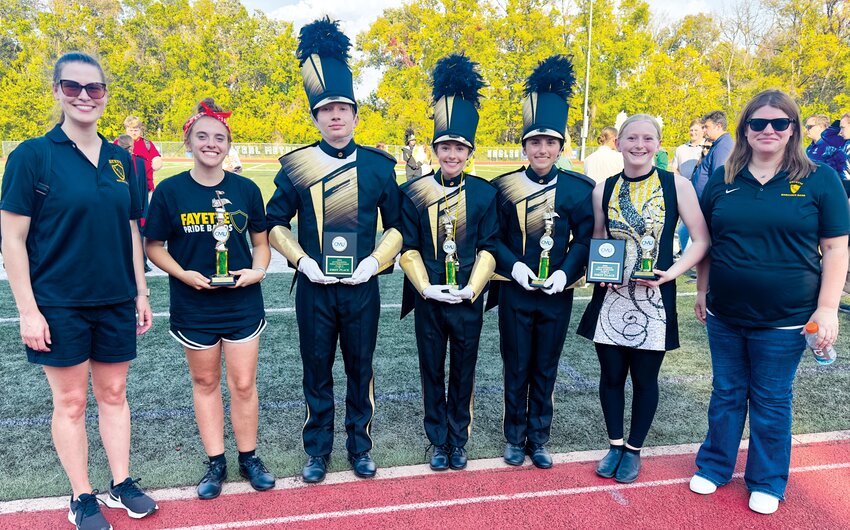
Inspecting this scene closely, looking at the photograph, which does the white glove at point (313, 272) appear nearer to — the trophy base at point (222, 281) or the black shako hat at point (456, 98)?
the trophy base at point (222, 281)

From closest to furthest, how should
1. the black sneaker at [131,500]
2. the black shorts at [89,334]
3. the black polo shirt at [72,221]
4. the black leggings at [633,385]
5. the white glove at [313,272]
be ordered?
the black polo shirt at [72,221], the black shorts at [89,334], the black sneaker at [131,500], the white glove at [313,272], the black leggings at [633,385]

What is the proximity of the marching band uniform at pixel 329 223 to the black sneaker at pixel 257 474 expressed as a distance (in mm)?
211

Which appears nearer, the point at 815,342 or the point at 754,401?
the point at 815,342

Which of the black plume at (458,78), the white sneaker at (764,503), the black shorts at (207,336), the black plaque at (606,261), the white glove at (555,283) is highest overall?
the black plume at (458,78)

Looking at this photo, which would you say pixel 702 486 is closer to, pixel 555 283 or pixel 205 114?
pixel 555 283

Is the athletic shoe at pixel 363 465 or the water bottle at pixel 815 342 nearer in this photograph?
the water bottle at pixel 815 342

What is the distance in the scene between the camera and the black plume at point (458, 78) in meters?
3.18

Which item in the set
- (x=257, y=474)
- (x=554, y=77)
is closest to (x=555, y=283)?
(x=554, y=77)

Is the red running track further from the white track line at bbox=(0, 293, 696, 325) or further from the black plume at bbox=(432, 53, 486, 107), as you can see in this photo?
the white track line at bbox=(0, 293, 696, 325)

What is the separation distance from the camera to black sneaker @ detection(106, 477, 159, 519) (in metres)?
2.93

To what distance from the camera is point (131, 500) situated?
9.67 ft

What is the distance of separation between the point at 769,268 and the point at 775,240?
136 millimetres

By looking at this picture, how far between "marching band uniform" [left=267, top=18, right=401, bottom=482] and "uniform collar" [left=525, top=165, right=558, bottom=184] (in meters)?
0.75

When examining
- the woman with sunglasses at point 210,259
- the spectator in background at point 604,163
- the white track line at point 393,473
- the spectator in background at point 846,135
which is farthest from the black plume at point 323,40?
the spectator in background at point 846,135
